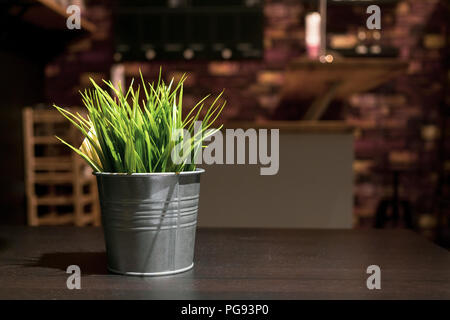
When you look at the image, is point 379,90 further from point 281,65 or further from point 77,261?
point 77,261

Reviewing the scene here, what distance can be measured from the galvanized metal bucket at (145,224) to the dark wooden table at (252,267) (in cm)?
2

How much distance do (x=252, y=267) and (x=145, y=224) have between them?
0.53 ft

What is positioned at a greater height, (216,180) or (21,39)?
(21,39)

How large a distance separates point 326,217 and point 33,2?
2055mm

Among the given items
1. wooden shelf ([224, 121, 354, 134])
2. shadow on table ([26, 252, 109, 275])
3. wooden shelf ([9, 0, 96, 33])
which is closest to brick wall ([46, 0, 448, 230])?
wooden shelf ([9, 0, 96, 33])

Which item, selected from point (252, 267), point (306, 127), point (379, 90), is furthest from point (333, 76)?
point (379, 90)

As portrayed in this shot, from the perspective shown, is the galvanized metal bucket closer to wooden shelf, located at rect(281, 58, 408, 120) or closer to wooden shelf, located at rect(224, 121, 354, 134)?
wooden shelf, located at rect(224, 121, 354, 134)

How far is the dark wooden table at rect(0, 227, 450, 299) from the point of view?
512 millimetres

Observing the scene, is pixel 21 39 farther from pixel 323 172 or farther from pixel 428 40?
pixel 428 40

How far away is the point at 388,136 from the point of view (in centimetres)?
366

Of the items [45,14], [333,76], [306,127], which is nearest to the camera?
[306,127]

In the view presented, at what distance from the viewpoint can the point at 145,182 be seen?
59cm

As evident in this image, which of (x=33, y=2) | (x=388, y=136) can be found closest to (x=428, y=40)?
(x=388, y=136)
